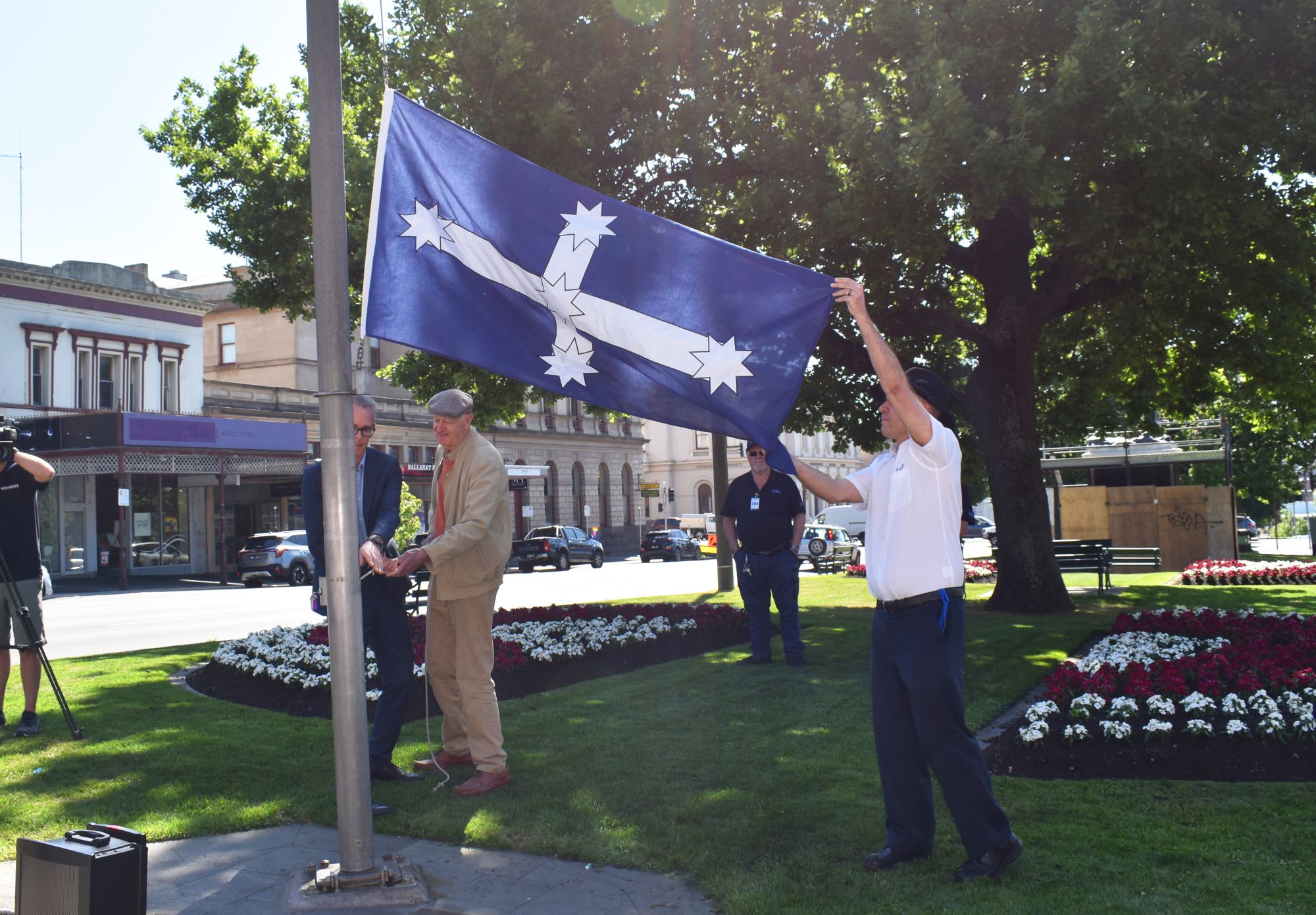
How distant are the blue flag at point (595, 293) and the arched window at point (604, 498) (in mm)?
65830

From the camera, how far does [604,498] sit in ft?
236

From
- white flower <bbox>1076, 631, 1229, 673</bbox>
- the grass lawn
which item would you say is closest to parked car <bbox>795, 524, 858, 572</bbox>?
white flower <bbox>1076, 631, 1229, 673</bbox>

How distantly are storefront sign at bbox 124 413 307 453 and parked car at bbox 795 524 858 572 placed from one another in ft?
63.9

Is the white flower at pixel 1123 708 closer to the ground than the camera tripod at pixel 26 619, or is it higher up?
closer to the ground

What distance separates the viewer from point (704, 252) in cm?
577

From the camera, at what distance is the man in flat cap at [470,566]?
5852 millimetres

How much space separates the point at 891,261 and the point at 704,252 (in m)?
10.7

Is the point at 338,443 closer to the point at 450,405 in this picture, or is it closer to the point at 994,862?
the point at 450,405

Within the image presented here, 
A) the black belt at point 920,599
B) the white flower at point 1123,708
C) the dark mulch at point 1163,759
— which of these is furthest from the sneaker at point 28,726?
the white flower at point 1123,708

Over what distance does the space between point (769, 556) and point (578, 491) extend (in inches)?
2372

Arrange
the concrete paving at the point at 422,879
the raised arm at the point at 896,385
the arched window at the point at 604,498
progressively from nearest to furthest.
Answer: the concrete paving at the point at 422,879 → the raised arm at the point at 896,385 → the arched window at the point at 604,498

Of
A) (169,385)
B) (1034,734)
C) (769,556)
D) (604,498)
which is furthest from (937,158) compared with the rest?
(604,498)

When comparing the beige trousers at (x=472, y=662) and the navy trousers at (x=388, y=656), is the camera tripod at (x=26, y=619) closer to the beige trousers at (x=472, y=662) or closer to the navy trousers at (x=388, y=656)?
the navy trousers at (x=388, y=656)

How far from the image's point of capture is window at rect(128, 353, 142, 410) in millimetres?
42969
